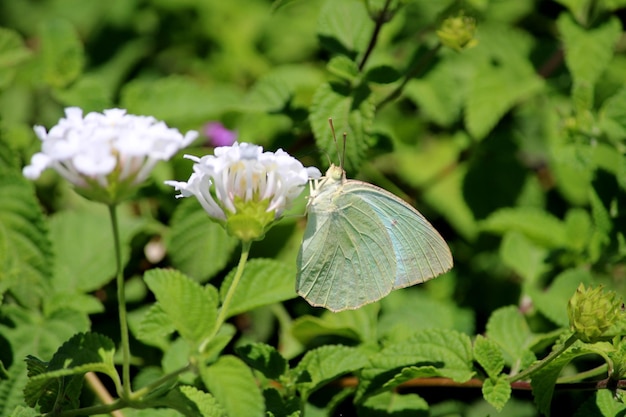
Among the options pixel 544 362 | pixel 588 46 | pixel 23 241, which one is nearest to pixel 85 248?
pixel 23 241

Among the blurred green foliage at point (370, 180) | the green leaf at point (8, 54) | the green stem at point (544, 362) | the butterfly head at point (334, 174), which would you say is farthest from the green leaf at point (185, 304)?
the green leaf at point (8, 54)

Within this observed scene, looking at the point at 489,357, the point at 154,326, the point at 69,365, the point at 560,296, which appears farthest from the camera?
the point at 560,296

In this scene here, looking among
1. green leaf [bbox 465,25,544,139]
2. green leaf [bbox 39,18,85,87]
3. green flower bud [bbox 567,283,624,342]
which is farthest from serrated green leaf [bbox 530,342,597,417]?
green leaf [bbox 39,18,85,87]

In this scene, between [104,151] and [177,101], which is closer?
[104,151]

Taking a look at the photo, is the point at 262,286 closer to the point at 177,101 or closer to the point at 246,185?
the point at 246,185

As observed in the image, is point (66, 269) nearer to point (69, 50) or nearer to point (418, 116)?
point (69, 50)

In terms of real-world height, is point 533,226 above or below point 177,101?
below

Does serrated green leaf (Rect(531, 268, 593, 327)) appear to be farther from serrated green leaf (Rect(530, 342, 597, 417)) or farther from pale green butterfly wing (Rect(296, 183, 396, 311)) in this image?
pale green butterfly wing (Rect(296, 183, 396, 311))
